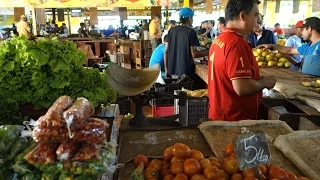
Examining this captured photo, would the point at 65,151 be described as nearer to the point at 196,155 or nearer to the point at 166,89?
the point at 196,155

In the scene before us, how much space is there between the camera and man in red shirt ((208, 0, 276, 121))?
2.58 meters

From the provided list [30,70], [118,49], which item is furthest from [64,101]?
[118,49]

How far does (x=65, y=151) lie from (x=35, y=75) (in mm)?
1131

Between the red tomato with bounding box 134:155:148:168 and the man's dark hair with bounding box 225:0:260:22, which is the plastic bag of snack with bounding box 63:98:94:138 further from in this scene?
the man's dark hair with bounding box 225:0:260:22

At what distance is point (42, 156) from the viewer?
125 centimetres

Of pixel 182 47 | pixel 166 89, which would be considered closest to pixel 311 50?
pixel 182 47

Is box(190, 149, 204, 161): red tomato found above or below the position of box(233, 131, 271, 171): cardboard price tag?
below

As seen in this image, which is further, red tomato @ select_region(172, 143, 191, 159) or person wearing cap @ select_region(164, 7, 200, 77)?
person wearing cap @ select_region(164, 7, 200, 77)

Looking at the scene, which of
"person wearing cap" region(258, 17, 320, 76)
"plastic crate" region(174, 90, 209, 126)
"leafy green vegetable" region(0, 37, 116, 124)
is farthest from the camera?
"person wearing cap" region(258, 17, 320, 76)

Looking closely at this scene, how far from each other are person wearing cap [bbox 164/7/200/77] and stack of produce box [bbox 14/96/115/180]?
4.49 m

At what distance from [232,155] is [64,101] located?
37.0 inches

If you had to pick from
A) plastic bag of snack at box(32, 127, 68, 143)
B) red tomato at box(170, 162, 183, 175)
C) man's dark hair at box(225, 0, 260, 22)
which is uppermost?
man's dark hair at box(225, 0, 260, 22)

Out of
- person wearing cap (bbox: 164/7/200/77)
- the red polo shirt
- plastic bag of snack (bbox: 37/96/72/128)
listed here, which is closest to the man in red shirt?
the red polo shirt

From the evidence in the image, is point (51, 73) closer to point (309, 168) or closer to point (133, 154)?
point (133, 154)
